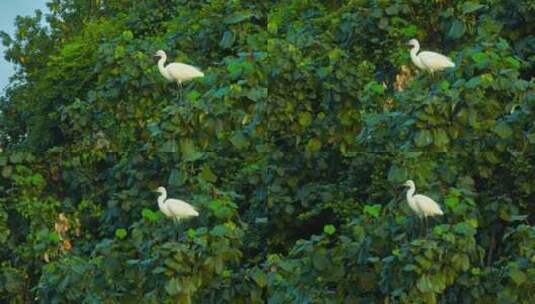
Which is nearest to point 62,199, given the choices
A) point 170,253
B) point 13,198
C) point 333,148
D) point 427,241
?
point 13,198

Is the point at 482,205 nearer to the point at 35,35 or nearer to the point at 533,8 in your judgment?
the point at 533,8

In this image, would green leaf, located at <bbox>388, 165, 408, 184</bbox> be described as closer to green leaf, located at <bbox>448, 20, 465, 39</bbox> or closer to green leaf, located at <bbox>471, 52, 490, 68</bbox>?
green leaf, located at <bbox>471, 52, 490, 68</bbox>

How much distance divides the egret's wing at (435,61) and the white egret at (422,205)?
1.15m

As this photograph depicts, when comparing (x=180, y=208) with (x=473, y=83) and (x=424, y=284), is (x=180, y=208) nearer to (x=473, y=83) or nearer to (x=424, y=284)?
(x=424, y=284)

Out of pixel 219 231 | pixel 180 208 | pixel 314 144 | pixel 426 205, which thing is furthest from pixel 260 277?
pixel 314 144

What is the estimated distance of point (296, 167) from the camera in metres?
15.0

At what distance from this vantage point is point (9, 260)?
54.6 ft

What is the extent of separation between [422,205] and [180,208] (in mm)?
1868

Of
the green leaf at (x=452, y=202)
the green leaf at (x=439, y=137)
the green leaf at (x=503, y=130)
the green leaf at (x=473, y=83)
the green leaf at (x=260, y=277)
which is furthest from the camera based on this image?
the green leaf at (x=260, y=277)

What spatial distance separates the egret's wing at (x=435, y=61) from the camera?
1323 cm

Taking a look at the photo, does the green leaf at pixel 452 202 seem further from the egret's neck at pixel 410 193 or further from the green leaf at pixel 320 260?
the green leaf at pixel 320 260

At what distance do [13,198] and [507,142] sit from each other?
5.28 meters

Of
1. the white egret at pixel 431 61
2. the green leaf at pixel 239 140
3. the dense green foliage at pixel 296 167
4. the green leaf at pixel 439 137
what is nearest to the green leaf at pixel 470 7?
the dense green foliage at pixel 296 167

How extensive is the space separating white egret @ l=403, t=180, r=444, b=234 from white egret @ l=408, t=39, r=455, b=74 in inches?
45.6
